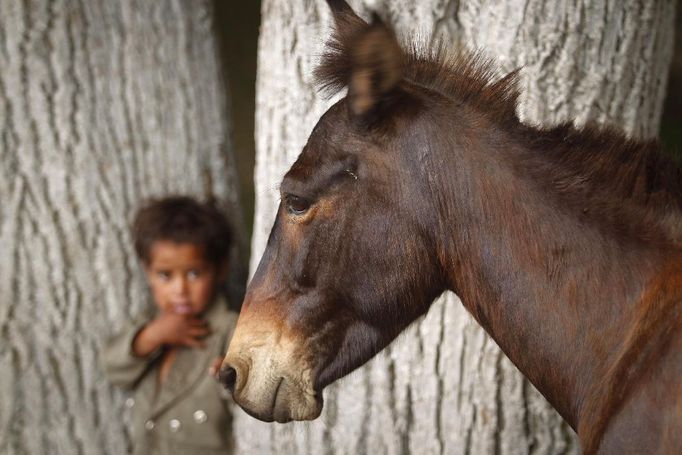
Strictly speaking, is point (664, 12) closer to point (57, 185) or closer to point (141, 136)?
point (141, 136)

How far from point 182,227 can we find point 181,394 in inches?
26.7

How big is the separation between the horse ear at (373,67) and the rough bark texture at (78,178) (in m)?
1.92

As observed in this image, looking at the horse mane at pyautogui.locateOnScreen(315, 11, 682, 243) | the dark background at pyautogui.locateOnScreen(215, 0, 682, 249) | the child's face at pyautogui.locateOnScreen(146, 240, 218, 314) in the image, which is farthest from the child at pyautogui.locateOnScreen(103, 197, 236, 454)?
the dark background at pyautogui.locateOnScreen(215, 0, 682, 249)

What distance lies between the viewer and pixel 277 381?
6.75ft

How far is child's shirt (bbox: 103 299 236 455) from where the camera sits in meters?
3.32

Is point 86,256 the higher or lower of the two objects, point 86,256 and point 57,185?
the lower

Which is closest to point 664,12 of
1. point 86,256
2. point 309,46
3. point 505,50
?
point 505,50

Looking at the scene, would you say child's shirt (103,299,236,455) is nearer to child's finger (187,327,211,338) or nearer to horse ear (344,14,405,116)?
child's finger (187,327,211,338)

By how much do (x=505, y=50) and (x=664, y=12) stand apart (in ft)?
2.10

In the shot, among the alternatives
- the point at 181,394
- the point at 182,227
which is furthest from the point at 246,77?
the point at 181,394

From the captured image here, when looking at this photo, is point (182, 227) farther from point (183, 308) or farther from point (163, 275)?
point (183, 308)

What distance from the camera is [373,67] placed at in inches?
Result: 69.7

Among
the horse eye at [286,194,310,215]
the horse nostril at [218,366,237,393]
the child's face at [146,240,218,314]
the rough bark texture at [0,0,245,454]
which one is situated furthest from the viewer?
the rough bark texture at [0,0,245,454]

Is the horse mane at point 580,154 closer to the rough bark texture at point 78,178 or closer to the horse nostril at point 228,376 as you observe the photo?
the horse nostril at point 228,376
